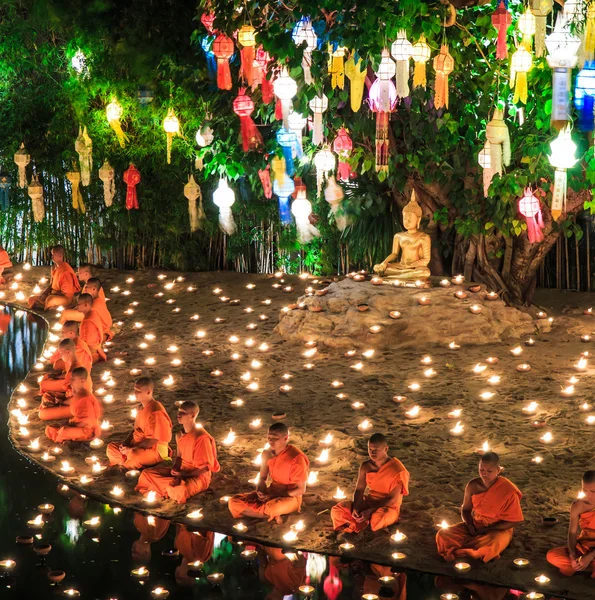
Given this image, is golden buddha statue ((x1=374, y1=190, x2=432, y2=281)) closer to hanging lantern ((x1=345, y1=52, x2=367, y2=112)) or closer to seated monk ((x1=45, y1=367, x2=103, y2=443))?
hanging lantern ((x1=345, y1=52, x2=367, y2=112))

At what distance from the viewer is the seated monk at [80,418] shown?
23.0ft

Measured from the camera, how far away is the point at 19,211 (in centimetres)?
1284

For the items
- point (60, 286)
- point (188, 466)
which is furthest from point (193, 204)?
point (188, 466)

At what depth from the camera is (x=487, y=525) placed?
17.0ft

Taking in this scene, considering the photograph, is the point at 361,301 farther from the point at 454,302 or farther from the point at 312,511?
the point at 312,511

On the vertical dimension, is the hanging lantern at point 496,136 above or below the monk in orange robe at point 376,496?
above

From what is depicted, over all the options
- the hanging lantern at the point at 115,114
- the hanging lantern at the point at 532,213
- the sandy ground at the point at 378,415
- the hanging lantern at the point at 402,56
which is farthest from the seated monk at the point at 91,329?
the hanging lantern at the point at 532,213

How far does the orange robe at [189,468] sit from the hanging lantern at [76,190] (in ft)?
20.7

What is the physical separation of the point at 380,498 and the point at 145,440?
1687 mm

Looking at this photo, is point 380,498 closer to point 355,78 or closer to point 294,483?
point 294,483

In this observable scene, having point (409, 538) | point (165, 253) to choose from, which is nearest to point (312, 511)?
point (409, 538)

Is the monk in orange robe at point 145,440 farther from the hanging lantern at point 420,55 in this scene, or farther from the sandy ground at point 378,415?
the hanging lantern at point 420,55

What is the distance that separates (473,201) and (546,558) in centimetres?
521

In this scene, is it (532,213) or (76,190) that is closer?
(532,213)
